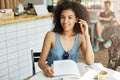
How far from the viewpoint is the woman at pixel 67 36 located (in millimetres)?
1926

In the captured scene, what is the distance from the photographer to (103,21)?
4695mm

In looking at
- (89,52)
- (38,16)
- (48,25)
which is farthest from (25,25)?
(89,52)

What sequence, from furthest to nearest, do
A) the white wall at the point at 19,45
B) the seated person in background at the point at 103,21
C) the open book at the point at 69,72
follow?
the seated person in background at the point at 103,21 < the white wall at the point at 19,45 < the open book at the point at 69,72

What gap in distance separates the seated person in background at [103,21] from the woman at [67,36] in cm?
265

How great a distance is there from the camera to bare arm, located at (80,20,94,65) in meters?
1.96

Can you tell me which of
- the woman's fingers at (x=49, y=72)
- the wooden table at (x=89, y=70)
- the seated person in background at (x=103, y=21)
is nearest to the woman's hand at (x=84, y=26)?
the wooden table at (x=89, y=70)

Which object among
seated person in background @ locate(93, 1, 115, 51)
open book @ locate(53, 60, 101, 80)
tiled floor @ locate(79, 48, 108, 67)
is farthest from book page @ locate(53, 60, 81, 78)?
seated person in background @ locate(93, 1, 115, 51)

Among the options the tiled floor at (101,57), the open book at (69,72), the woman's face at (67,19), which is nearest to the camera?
the open book at (69,72)

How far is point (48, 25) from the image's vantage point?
3396 mm

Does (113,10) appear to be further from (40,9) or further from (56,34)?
(56,34)

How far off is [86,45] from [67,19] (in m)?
0.34

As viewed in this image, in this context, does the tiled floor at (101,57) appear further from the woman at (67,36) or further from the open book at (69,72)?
the open book at (69,72)

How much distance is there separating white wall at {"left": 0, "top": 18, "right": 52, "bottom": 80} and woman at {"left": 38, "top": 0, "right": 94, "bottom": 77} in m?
0.93

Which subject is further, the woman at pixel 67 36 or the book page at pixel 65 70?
the woman at pixel 67 36
